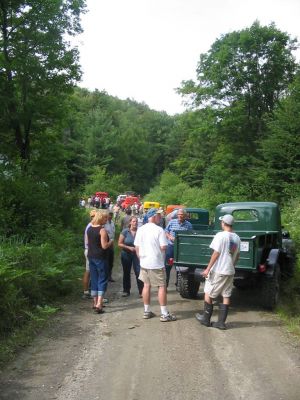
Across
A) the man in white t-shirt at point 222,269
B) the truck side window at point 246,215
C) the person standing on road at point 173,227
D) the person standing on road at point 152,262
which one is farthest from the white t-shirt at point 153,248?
the truck side window at point 246,215

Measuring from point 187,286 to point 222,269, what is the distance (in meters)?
1.97

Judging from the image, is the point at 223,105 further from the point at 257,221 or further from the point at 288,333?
the point at 288,333

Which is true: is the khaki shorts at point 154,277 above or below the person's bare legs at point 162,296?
above

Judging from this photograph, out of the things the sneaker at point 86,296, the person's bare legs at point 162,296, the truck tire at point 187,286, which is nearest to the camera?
the person's bare legs at point 162,296

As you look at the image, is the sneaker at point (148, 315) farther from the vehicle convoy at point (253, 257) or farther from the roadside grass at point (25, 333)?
the roadside grass at point (25, 333)

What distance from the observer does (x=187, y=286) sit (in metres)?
8.67

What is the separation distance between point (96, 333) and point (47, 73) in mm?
10248

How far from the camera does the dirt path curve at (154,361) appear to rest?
177 inches

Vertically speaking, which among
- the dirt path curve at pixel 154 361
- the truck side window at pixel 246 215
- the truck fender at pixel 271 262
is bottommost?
the dirt path curve at pixel 154 361

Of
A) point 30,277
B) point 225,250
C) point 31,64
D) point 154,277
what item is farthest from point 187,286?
point 31,64

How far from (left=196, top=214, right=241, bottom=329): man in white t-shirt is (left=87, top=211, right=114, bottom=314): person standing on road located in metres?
1.85

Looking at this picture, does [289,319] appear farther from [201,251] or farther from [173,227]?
[173,227]

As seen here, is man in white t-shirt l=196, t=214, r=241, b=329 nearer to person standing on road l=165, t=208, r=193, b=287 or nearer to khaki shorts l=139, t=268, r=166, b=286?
khaki shorts l=139, t=268, r=166, b=286

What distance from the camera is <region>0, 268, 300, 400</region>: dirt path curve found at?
449 cm
